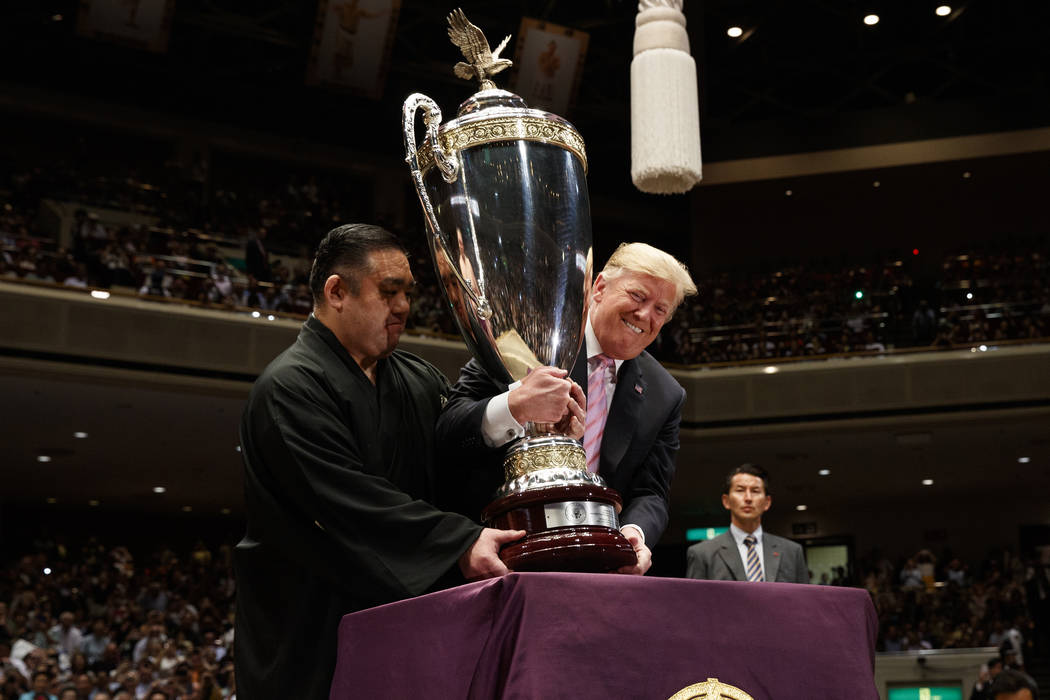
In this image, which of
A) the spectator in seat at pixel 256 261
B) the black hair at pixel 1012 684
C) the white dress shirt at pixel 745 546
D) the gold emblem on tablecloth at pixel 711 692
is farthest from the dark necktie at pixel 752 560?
the spectator in seat at pixel 256 261

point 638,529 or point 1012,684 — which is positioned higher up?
point 638,529

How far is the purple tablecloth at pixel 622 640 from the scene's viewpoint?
3.41 feet

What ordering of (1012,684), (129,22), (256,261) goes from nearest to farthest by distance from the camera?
(1012,684)
(129,22)
(256,261)

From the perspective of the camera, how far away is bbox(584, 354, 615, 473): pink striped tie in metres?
1.60

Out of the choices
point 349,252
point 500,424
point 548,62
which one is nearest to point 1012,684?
point 500,424

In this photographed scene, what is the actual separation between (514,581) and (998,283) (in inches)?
500

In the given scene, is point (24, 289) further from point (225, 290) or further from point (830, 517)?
point (830, 517)

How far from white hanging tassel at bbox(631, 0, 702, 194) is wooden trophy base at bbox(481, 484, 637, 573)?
1.29 meters

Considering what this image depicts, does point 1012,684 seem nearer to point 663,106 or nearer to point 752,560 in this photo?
point 752,560

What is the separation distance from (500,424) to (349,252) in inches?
13.3

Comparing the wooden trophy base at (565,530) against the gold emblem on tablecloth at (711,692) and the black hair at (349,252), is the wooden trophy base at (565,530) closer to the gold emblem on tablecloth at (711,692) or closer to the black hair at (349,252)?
the gold emblem on tablecloth at (711,692)

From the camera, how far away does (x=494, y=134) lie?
56.2 inches

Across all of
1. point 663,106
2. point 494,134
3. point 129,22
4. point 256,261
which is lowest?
point 494,134

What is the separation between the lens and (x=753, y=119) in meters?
15.5
